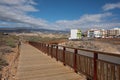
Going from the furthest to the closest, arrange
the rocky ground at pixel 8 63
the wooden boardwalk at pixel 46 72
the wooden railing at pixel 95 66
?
1. the rocky ground at pixel 8 63
2. the wooden boardwalk at pixel 46 72
3. the wooden railing at pixel 95 66

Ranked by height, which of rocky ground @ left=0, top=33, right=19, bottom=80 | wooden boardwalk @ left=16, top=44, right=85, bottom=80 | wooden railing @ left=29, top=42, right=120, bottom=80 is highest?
wooden railing @ left=29, top=42, right=120, bottom=80

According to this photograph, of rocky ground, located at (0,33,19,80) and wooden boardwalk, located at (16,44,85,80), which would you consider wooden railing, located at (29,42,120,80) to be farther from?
rocky ground, located at (0,33,19,80)

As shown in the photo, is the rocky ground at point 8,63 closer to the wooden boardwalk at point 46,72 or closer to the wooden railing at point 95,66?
the wooden boardwalk at point 46,72

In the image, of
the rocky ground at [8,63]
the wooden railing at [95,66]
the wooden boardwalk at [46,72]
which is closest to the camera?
the wooden railing at [95,66]

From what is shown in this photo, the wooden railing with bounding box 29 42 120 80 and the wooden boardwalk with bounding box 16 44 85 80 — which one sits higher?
the wooden railing with bounding box 29 42 120 80

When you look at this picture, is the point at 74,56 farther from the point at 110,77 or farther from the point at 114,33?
the point at 114,33

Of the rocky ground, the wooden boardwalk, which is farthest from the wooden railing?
the rocky ground

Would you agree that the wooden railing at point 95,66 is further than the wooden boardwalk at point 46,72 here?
No

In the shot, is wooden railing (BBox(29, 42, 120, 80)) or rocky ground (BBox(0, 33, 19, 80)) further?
rocky ground (BBox(0, 33, 19, 80))

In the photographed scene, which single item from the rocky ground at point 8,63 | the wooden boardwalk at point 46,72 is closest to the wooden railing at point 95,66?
the wooden boardwalk at point 46,72

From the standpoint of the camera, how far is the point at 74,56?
26.2 ft

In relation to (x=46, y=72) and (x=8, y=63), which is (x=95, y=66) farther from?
(x=8, y=63)

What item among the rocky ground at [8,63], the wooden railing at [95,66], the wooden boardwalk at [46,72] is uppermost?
the wooden railing at [95,66]

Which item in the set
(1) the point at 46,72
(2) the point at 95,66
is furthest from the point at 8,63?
(2) the point at 95,66
